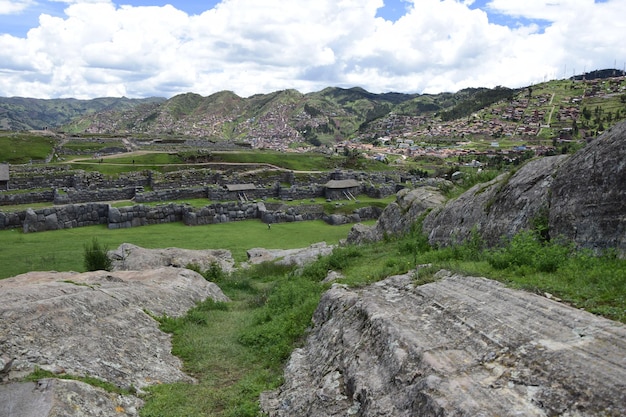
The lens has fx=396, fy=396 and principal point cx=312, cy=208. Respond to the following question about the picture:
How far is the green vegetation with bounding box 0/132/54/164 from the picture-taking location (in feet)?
211

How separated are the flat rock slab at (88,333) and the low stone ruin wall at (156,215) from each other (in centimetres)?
2528

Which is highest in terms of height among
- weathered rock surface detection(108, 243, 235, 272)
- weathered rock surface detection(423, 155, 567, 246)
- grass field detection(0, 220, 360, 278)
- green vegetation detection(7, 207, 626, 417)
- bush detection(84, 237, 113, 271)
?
weathered rock surface detection(423, 155, 567, 246)

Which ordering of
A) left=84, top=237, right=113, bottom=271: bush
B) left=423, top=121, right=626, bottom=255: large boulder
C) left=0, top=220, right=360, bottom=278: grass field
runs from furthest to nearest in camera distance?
left=0, top=220, right=360, bottom=278: grass field, left=84, top=237, right=113, bottom=271: bush, left=423, top=121, right=626, bottom=255: large boulder

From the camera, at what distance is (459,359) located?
18.2 ft

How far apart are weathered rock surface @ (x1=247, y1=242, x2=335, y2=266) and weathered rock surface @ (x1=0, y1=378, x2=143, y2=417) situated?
13702mm

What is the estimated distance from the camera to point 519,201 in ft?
36.6

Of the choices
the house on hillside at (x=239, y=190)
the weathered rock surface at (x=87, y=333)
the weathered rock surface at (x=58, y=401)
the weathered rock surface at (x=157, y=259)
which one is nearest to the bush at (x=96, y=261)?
the weathered rock surface at (x=157, y=259)

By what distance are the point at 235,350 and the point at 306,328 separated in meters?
1.96

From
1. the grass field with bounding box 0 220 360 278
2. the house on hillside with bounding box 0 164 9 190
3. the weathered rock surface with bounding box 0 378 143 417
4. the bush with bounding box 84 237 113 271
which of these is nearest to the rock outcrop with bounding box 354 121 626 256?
the weathered rock surface with bounding box 0 378 143 417

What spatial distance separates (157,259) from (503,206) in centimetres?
1807

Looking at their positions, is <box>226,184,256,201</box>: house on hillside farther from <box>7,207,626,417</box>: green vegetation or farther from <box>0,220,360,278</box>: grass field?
<box>7,207,626,417</box>: green vegetation

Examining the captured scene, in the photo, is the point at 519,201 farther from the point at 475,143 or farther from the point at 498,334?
the point at 475,143

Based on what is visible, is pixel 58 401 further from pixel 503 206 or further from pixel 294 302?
pixel 503 206

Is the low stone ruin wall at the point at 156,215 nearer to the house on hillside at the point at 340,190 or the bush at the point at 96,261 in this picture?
the house on hillside at the point at 340,190
